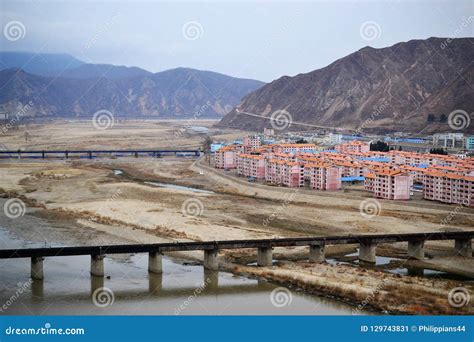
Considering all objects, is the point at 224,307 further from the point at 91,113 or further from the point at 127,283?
the point at 91,113

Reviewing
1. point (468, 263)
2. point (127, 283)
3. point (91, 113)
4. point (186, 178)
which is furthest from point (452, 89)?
point (91, 113)

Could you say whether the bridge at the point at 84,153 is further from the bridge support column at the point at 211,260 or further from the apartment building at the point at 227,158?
the bridge support column at the point at 211,260

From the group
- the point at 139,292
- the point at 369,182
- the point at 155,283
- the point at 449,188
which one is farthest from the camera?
the point at 369,182

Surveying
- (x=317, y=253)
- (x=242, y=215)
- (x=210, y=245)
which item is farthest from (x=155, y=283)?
(x=242, y=215)

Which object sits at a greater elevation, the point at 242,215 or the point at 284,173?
the point at 284,173

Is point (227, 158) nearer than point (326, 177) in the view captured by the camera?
No

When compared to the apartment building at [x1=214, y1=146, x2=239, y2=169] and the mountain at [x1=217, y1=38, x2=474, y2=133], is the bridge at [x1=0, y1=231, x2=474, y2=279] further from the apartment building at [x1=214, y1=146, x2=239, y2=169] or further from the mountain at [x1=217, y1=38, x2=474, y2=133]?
the mountain at [x1=217, y1=38, x2=474, y2=133]

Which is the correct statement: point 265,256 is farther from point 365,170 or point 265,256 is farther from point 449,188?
point 365,170
